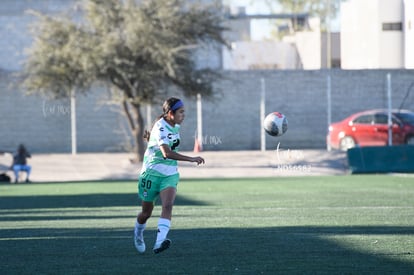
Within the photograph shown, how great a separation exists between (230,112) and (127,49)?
6802mm

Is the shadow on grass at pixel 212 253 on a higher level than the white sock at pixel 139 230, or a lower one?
lower

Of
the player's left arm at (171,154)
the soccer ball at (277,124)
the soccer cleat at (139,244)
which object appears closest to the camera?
the player's left arm at (171,154)

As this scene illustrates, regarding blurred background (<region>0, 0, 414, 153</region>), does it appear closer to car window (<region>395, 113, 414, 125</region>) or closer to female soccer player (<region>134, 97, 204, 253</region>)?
car window (<region>395, 113, 414, 125</region>)

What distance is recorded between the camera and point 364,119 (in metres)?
39.5

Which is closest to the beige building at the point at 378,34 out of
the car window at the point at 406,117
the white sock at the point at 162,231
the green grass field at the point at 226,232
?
the car window at the point at 406,117

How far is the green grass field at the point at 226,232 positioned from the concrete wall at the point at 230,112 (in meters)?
15.8

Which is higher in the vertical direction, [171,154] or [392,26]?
[392,26]

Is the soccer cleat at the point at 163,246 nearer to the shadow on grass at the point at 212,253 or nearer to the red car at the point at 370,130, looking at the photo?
the shadow on grass at the point at 212,253

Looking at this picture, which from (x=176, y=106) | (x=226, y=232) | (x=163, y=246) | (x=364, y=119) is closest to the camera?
(x=163, y=246)

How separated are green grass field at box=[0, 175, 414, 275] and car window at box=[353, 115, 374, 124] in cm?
1252

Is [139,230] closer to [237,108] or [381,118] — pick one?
[381,118]

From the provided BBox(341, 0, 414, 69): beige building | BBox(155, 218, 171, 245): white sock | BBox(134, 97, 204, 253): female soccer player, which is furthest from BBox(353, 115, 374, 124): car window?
BBox(155, 218, 171, 245): white sock

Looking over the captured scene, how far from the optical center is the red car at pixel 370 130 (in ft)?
126

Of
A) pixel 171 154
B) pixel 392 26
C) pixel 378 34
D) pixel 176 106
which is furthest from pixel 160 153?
pixel 378 34
